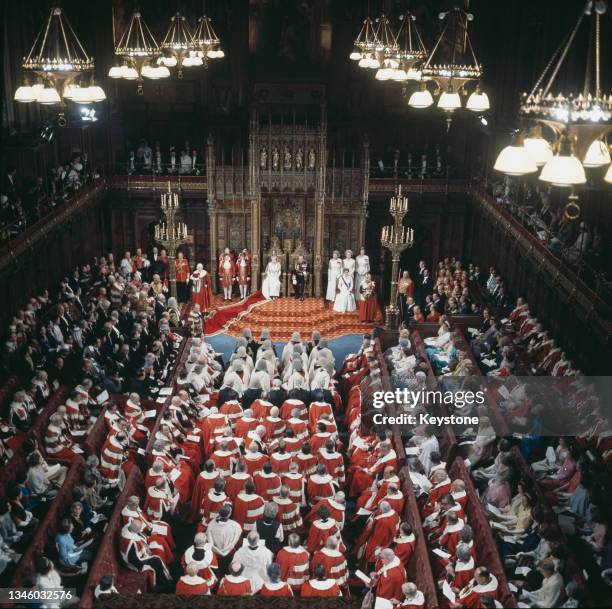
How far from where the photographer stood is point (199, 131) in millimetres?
25500

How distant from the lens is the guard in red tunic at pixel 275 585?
9797 mm

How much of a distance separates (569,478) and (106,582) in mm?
7298

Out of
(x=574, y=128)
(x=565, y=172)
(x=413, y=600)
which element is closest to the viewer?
(x=565, y=172)

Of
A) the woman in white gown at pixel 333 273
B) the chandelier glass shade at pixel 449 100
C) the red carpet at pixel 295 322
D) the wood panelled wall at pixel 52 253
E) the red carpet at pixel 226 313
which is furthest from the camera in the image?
the woman in white gown at pixel 333 273

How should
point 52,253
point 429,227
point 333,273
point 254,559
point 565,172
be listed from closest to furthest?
point 565,172 < point 254,559 < point 52,253 < point 333,273 < point 429,227

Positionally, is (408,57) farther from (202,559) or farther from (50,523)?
(50,523)

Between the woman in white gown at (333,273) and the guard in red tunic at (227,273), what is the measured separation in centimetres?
298

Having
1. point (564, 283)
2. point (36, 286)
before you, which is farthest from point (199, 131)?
point (564, 283)

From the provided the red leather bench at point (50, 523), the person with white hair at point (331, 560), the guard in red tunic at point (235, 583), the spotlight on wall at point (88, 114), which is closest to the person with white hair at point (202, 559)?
the guard in red tunic at point (235, 583)

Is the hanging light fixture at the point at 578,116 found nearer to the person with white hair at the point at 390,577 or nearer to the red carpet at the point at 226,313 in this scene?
the person with white hair at the point at 390,577

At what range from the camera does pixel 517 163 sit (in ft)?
23.1

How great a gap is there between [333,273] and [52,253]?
7.99 metres

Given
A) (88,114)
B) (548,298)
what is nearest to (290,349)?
(548,298)

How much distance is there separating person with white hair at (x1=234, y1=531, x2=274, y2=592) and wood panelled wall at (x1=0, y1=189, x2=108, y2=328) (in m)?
8.82
